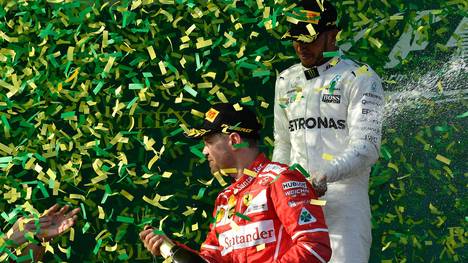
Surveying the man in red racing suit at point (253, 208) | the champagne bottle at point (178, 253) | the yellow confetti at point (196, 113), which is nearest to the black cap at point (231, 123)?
the man in red racing suit at point (253, 208)

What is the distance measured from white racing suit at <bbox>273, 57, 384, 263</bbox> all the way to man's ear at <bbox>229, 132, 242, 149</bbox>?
19.2 inches

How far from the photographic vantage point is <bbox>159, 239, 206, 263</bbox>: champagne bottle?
5.17 metres

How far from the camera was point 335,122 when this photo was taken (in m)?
6.03

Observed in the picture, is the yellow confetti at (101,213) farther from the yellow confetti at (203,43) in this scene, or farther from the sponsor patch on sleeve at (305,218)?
the sponsor patch on sleeve at (305,218)

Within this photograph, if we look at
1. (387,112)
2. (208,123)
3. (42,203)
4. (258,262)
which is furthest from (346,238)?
(42,203)

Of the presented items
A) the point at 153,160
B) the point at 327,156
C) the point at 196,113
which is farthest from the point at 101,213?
the point at 327,156

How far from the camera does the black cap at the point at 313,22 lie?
19.7 ft

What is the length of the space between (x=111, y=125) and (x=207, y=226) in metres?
0.95

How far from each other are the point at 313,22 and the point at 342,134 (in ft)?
2.23

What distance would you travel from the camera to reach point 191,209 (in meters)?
6.79

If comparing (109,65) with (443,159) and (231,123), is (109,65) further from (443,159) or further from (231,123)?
(443,159)

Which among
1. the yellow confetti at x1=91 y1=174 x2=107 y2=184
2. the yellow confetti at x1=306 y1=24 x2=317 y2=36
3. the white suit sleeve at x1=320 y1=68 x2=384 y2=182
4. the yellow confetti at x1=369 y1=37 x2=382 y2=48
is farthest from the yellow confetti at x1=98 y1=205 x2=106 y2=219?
the yellow confetti at x1=369 y1=37 x2=382 y2=48

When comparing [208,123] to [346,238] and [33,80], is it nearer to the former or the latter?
[346,238]

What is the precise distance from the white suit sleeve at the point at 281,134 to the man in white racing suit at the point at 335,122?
Result: 21 mm
